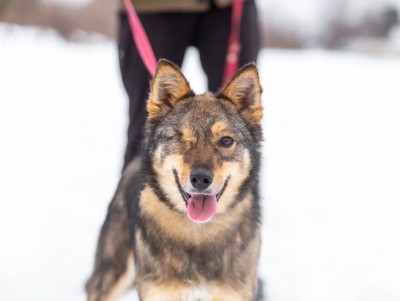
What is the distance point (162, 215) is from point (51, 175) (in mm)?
3231

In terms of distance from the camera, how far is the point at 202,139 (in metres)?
2.55

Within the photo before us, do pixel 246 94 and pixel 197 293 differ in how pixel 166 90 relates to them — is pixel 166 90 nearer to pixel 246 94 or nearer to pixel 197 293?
pixel 246 94

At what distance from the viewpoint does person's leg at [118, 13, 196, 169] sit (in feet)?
10.8

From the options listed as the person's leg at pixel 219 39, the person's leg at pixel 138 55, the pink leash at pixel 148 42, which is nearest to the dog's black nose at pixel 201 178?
the pink leash at pixel 148 42

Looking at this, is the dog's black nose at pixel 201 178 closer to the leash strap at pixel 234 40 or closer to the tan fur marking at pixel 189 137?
the tan fur marking at pixel 189 137

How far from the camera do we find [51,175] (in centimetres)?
570

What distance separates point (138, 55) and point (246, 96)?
2.98 feet

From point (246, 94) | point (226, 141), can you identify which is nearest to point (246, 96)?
point (246, 94)

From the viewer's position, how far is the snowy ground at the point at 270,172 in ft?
12.5

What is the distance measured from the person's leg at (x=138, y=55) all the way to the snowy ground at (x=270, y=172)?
97 centimetres

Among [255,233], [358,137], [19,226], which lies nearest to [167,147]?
[255,233]

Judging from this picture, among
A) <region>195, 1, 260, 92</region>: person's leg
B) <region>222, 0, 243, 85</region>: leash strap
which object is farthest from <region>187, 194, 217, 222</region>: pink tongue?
<region>195, 1, 260, 92</region>: person's leg

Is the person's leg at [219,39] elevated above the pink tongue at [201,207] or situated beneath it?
elevated above

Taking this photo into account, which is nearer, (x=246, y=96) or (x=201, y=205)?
(x=201, y=205)
